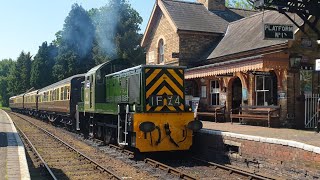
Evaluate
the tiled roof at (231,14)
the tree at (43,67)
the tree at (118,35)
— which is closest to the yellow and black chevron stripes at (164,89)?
the tiled roof at (231,14)

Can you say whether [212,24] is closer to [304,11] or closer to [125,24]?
[304,11]

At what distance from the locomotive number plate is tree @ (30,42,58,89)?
202 ft

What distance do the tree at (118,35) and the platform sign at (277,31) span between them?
38666mm

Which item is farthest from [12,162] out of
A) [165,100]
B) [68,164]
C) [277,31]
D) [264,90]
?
[264,90]

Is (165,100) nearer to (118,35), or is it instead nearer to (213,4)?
(213,4)

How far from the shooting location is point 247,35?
20.3 m

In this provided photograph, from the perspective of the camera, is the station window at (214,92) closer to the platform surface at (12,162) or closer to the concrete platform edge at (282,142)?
the concrete platform edge at (282,142)

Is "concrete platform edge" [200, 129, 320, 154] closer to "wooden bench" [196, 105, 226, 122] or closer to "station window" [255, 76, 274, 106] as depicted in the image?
"station window" [255, 76, 274, 106]

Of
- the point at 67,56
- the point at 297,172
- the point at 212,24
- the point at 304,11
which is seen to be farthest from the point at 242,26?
the point at 67,56

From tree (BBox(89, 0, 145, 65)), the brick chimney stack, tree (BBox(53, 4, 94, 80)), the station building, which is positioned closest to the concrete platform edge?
the station building

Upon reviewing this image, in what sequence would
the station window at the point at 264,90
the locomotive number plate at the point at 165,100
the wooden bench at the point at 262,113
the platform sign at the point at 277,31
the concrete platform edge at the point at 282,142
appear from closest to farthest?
1. the concrete platform edge at the point at 282,142
2. the locomotive number plate at the point at 165,100
3. the platform sign at the point at 277,31
4. the wooden bench at the point at 262,113
5. the station window at the point at 264,90

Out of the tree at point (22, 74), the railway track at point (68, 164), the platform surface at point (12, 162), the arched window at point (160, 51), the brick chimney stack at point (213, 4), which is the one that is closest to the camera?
the platform surface at point (12, 162)

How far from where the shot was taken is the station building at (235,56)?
1556cm

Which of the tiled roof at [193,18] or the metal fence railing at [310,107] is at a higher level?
the tiled roof at [193,18]
